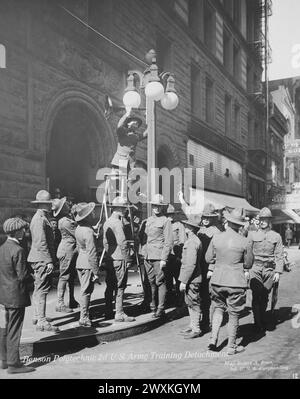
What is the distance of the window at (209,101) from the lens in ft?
68.6

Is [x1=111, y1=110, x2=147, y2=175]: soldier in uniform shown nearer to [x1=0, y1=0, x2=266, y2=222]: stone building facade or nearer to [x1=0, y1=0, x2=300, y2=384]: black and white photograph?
[x1=0, y1=0, x2=300, y2=384]: black and white photograph

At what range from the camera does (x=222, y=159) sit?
72.7ft

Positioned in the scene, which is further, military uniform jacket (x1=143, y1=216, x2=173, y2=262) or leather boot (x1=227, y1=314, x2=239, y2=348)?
military uniform jacket (x1=143, y1=216, x2=173, y2=262)

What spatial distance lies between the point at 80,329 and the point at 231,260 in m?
2.31

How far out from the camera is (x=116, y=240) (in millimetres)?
6914

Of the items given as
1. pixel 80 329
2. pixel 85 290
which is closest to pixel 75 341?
pixel 80 329

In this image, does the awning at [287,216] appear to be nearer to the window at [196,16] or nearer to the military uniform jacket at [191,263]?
the window at [196,16]

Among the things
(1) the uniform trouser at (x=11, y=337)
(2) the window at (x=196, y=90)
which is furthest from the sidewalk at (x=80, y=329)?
(2) the window at (x=196, y=90)

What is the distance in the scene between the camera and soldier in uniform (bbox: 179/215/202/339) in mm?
6402

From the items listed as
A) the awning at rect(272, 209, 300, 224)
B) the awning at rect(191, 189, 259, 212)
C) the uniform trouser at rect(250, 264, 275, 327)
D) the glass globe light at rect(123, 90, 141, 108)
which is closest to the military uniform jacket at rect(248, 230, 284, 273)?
the uniform trouser at rect(250, 264, 275, 327)

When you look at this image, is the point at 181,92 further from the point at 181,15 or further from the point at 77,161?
the point at 77,161

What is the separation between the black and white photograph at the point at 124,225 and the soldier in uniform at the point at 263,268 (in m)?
0.02

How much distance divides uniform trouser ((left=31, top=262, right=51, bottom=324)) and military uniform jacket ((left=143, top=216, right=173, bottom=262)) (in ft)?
5.98
